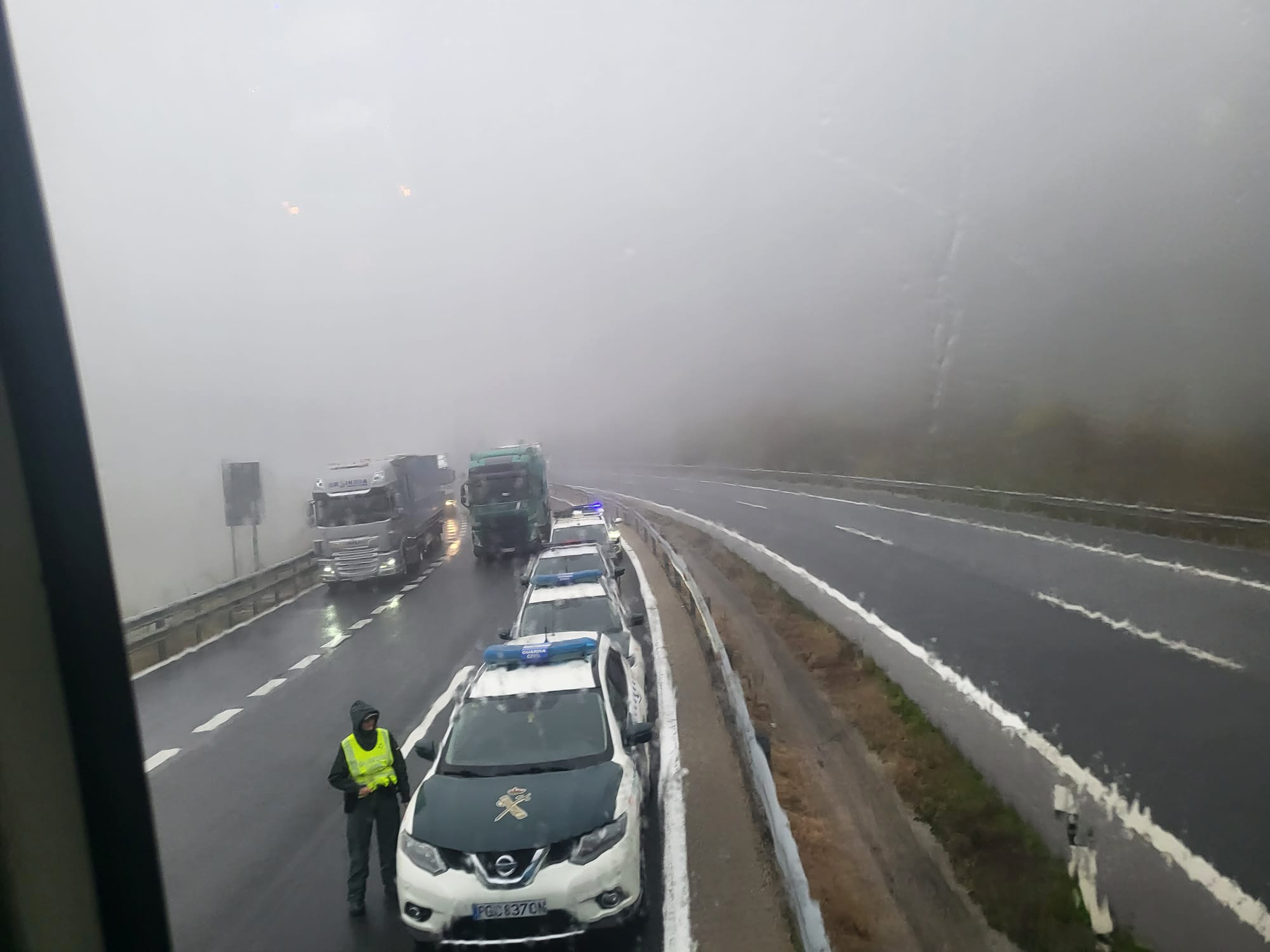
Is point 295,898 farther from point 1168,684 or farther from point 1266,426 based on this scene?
point 1266,426

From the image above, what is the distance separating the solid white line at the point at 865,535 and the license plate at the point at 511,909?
747 inches

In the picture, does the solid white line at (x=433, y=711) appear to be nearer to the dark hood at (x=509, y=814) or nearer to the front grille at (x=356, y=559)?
the dark hood at (x=509, y=814)

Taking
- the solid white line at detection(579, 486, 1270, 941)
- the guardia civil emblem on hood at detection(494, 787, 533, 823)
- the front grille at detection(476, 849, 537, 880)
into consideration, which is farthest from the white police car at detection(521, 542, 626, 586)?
the front grille at detection(476, 849, 537, 880)

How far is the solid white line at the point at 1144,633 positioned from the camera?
10.4 m

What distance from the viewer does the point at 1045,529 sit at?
2272 centimetres

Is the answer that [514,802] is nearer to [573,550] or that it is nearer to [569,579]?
[569,579]

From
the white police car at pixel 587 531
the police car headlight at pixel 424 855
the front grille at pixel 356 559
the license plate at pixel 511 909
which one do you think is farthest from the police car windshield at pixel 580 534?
the license plate at pixel 511 909

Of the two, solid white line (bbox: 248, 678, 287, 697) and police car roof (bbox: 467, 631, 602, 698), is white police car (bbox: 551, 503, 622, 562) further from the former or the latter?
police car roof (bbox: 467, 631, 602, 698)

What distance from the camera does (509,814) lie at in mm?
5816

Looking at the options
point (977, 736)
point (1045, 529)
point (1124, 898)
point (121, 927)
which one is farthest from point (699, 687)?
point (1045, 529)

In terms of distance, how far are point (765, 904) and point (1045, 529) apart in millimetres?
19740

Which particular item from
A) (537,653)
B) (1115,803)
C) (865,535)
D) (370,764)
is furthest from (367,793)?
(865,535)

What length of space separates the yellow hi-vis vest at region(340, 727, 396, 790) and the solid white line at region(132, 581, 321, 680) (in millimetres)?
6332

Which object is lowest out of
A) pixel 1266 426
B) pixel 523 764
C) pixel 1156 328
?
pixel 523 764
